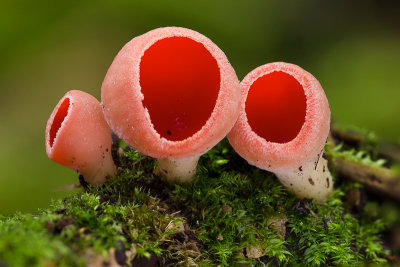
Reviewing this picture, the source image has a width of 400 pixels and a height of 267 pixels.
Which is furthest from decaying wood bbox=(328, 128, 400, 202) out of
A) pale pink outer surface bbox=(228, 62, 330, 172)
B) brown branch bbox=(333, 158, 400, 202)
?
pale pink outer surface bbox=(228, 62, 330, 172)

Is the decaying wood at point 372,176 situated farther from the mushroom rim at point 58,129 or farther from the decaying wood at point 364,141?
the mushroom rim at point 58,129

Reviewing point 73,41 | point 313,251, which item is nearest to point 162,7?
point 73,41

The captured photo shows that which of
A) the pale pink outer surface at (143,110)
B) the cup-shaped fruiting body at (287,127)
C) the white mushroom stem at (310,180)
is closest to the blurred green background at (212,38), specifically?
the white mushroom stem at (310,180)

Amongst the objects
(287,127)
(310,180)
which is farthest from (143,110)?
(310,180)

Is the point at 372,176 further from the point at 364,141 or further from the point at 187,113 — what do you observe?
the point at 187,113

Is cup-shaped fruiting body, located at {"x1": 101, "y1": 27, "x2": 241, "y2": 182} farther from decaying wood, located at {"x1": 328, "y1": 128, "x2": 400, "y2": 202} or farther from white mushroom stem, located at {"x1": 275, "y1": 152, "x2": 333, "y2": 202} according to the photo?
decaying wood, located at {"x1": 328, "y1": 128, "x2": 400, "y2": 202}

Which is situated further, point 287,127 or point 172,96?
point 287,127

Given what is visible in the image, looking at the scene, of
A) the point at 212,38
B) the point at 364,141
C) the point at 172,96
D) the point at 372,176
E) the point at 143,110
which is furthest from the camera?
the point at 212,38
